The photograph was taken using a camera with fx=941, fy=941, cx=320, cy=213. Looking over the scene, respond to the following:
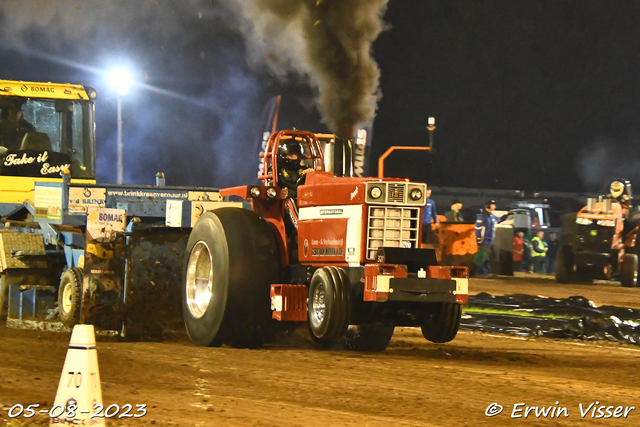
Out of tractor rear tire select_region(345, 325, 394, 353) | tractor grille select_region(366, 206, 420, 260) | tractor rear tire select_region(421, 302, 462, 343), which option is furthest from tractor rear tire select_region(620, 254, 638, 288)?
tractor grille select_region(366, 206, 420, 260)

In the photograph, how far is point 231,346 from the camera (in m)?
9.09

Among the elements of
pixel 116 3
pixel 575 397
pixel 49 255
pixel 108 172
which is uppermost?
pixel 116 3

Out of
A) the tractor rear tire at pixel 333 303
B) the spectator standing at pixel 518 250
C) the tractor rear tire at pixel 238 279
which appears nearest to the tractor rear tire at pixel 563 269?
the spectator standing at pixel 518 250

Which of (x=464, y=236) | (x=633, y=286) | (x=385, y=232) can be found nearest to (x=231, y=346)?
(x=385, y=232)

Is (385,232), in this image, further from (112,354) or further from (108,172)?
(108,172)

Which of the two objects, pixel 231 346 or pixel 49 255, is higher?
pixel 49 255

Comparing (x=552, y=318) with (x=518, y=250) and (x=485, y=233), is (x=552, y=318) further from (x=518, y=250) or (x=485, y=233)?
(x=518, y=250)

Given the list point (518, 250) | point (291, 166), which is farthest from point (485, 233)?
point (291, 166)

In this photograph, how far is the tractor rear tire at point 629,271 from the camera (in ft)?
63.8

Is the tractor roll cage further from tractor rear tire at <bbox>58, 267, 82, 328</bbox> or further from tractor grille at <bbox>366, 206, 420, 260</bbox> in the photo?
tractor rear tire at <bbox>58, 267, 82, 328</bbox>

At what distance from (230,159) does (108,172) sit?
178 inches

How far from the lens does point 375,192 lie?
28.0 ft

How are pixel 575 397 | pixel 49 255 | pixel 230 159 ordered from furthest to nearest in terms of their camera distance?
pixel 230 159 → pixel 49 255 → pixel 575 397

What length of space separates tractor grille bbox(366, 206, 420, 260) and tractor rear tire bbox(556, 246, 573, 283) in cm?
1187
